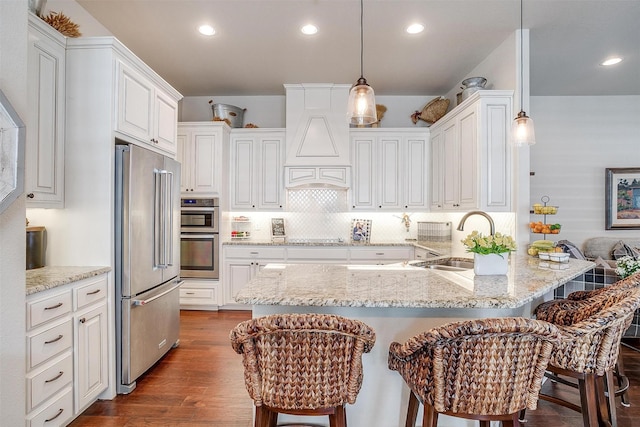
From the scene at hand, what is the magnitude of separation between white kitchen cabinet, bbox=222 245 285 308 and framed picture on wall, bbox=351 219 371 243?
108 cm

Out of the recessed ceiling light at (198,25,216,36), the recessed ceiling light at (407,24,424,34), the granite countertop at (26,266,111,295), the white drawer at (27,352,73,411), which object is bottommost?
the white drawer at (27,352,73,411)

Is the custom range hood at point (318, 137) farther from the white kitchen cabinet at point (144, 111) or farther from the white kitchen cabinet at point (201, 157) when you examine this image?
the white kitchen cabinet at point (144, 111)

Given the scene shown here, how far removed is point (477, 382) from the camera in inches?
46.6

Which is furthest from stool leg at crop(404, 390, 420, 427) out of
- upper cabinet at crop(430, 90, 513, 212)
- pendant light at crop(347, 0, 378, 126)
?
upper cabinet at crop(430, 90, 513, 212)

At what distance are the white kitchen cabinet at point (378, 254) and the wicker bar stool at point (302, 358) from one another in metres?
3.19

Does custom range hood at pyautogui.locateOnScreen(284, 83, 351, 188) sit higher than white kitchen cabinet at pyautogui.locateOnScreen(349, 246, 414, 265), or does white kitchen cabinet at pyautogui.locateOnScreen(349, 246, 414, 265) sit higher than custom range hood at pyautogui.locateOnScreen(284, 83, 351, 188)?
custom range hood at pyautogui.locateOnScreen(284, 83, 351, 188)

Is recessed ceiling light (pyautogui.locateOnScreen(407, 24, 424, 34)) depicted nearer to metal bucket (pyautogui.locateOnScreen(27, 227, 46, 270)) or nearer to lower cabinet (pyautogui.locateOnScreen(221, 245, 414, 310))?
lower cabinet (pyautogui.locateOnScreen(221, 245, 414, 310))

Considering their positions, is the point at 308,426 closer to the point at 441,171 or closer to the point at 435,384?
the point at 435,384

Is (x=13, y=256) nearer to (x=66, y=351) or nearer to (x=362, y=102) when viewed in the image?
(x=66, y=351)

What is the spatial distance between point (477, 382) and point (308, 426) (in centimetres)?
93

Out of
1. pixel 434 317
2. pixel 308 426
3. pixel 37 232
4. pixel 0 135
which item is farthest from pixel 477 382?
pixel 37 232

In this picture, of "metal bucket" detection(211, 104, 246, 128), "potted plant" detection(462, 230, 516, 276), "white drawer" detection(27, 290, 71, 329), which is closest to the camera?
"white drawer" detection(27, 290, 71, 329)

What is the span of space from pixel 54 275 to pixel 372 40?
329cm

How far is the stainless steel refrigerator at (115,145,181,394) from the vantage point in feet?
7.88
